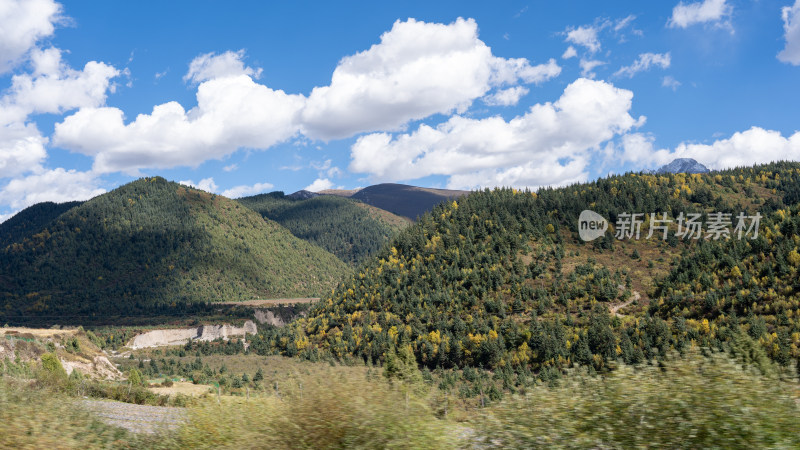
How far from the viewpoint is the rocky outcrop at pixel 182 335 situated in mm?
139500

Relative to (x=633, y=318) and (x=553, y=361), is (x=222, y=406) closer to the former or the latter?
(x=553, y=361)

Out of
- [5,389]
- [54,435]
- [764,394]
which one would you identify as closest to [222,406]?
[54,435]

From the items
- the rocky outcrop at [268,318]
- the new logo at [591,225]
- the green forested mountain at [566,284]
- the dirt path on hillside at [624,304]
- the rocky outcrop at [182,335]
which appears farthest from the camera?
the rocky outcrop at [268,318]

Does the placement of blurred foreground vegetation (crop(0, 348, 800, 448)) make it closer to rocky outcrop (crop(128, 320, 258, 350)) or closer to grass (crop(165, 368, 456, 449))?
grass (crop(165, 368, 456, 449))

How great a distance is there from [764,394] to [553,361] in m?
80.4

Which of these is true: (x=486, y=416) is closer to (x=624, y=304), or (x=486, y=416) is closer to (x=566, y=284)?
(x=624, y=304)

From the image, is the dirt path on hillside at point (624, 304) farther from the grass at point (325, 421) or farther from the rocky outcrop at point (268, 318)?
the rocky outcrop at point (268, 318)

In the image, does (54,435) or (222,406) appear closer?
(54,435)

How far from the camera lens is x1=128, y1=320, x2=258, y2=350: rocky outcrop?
458 feet

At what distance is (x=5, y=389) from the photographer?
14.5 meters

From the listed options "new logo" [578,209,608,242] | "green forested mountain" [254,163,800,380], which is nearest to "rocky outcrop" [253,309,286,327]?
"green forested mountain" [254,163,800,380]

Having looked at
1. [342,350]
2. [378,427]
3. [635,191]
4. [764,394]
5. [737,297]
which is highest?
[635,191]

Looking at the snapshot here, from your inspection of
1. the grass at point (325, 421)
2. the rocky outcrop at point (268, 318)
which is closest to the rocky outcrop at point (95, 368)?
the grass at point (325, 421)

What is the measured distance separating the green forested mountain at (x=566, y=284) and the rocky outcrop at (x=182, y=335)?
2293 cm
